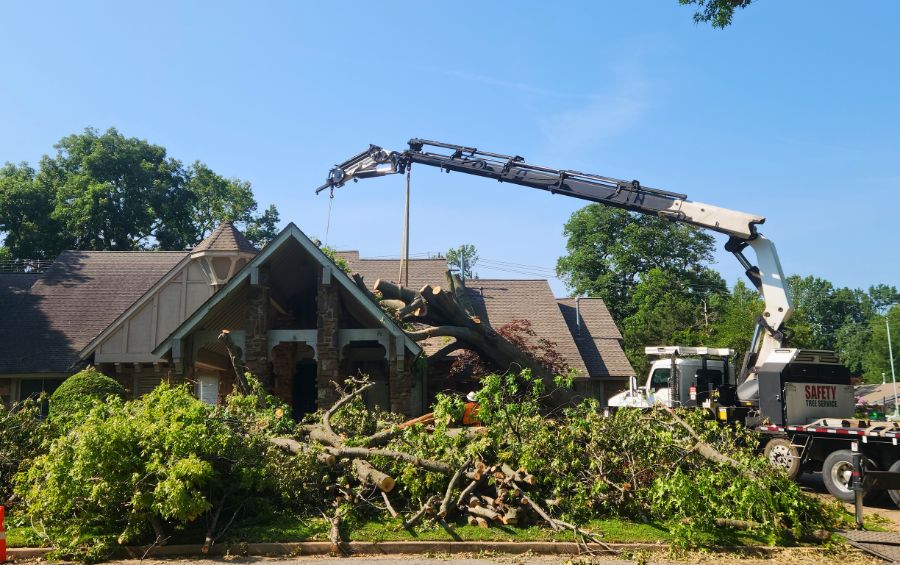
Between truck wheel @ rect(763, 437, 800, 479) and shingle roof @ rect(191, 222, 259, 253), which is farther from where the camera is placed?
shingle roof @ rect(191, 222, 259, 253)

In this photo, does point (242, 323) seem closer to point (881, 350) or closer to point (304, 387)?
point (304, 387)

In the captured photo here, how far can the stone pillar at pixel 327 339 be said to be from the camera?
1655 cm

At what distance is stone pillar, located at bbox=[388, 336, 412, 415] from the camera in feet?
54.2

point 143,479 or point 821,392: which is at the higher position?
point 821,392

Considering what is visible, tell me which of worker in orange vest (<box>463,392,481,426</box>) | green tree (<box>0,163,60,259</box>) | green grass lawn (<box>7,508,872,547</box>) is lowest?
green grass lawn (<box>7,508,872,547</box>)

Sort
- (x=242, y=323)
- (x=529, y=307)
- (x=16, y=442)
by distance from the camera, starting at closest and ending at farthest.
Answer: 1. (x=16, y=442)
2. (x=242, y=323)
3. (x=529, y=307)

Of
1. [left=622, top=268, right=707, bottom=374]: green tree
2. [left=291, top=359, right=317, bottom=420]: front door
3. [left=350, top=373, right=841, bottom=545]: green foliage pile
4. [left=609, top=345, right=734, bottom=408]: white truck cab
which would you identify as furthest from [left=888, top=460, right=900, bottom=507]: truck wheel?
[left=622, top=268, right=707, bottom=374]: green tree

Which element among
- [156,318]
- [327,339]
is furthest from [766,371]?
[156,318]

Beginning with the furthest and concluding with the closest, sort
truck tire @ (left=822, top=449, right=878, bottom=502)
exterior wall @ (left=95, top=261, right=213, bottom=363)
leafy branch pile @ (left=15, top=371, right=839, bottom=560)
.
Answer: exterior wall @ (left=95, top=261, right=213, bottom=363) < truck tire @ (left=822, top=449, right=878, bottom=502) < leafy branch pile @ (left=15, top=371, right=839, bottom=560)

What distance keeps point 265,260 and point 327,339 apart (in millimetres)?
2184

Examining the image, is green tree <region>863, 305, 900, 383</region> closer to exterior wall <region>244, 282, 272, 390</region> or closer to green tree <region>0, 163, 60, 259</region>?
green tree <region>0, 163, 60, 259</region>

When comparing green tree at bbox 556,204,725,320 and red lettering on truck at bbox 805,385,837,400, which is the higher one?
green tree at bbox 556,204,725,320

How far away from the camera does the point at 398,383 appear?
1667cm

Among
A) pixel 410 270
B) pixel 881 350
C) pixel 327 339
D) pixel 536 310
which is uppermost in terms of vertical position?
pixel 410 270
